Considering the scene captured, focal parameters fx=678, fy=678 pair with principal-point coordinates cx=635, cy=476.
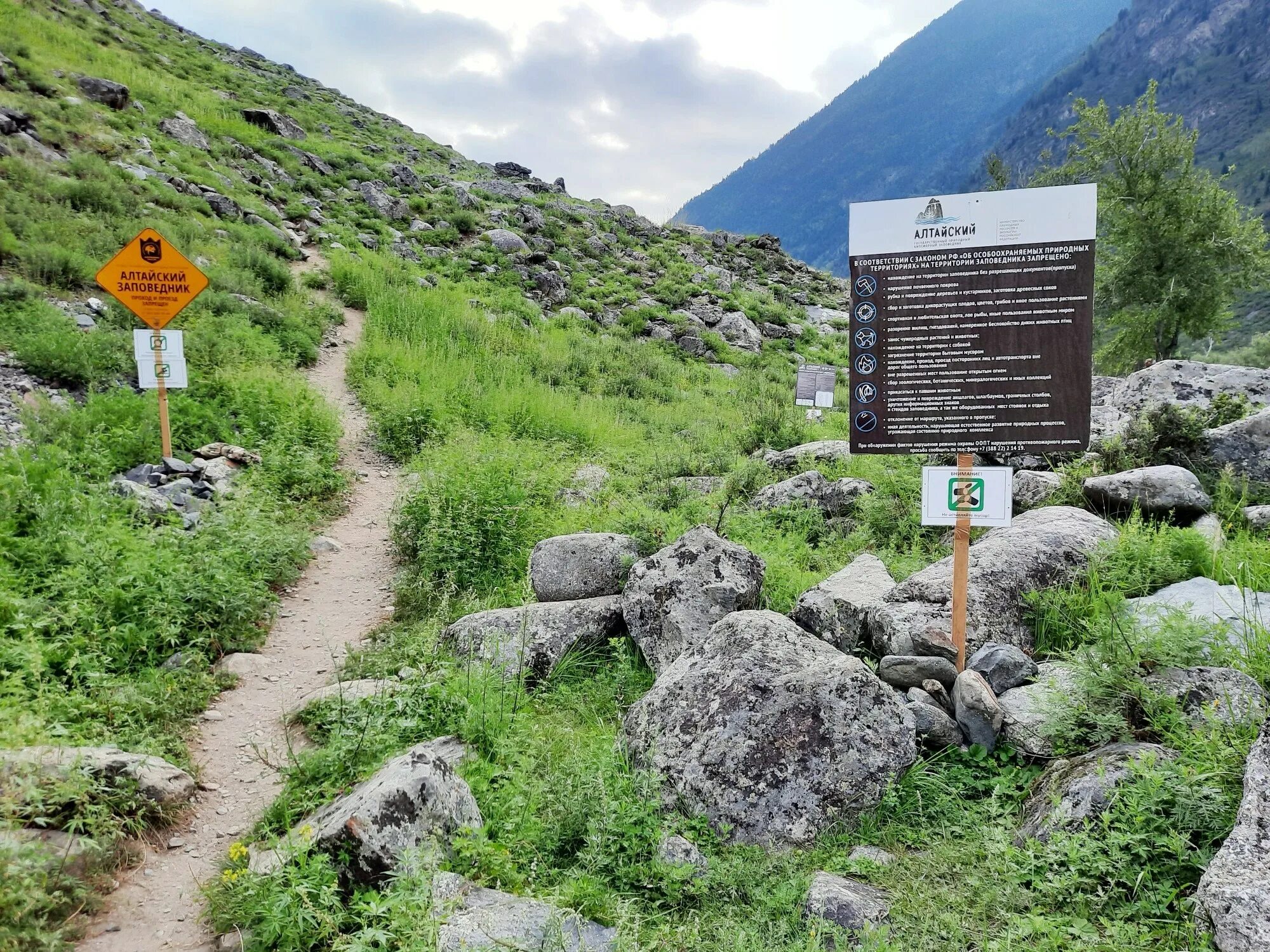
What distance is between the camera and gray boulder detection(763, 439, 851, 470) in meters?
10.7

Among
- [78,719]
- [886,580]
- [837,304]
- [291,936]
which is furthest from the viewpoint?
[837,304]

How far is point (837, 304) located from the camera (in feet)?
111

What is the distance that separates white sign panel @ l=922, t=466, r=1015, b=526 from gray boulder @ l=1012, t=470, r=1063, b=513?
280 centimetres

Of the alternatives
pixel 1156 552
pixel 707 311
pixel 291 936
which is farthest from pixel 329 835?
pixel 707 311

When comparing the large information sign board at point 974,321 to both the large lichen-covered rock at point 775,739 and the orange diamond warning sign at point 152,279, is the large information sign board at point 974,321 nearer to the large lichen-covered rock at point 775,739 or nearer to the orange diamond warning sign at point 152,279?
the large lichen-covered rock at point 775,739

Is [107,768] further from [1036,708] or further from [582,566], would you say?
[1036,708]

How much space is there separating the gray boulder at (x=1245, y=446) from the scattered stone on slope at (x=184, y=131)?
26.6 meters

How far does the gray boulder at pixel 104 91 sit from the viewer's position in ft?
65.4

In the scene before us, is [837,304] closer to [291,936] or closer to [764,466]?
[764,466]

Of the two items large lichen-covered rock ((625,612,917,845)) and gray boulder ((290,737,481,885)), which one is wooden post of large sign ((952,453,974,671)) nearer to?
large lichen-covered rock ((625,612,917,845))

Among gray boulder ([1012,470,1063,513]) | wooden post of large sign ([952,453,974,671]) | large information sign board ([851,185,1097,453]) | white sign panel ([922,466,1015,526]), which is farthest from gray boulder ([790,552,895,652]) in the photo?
gray boulder ([1012,470,1063,513])

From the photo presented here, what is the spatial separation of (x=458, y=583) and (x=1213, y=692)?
20.3ft

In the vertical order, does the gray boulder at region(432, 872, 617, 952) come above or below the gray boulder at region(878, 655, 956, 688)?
below

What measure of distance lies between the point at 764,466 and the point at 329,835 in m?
8.08
